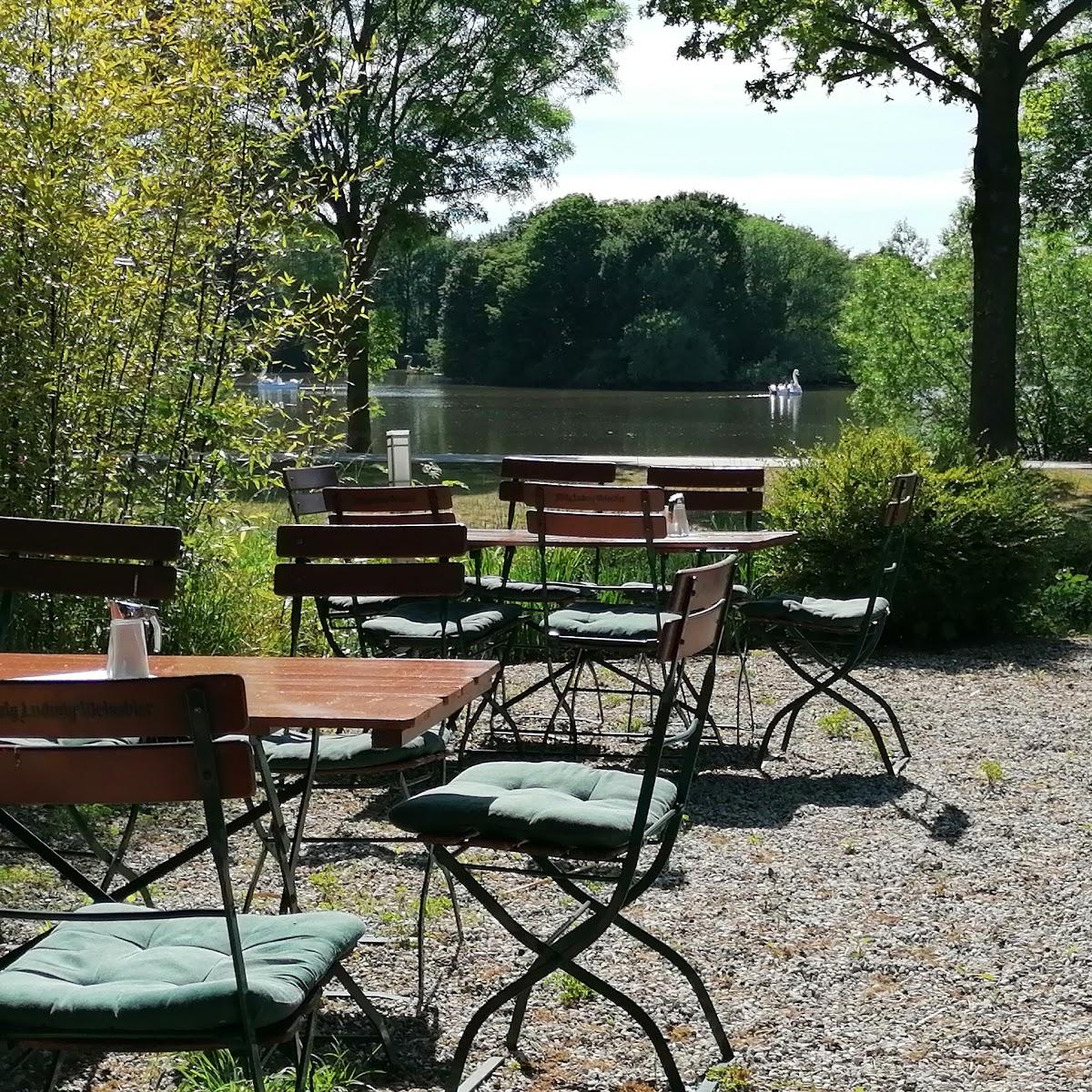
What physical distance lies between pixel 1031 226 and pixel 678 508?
1845 cm

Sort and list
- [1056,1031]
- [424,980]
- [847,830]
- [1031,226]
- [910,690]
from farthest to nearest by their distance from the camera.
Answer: [1031,226]
[910,690]
[847,830]
[424,980]
[1056,1031]

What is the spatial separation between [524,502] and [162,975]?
13.3 ft

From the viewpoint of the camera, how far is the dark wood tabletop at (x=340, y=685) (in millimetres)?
2863

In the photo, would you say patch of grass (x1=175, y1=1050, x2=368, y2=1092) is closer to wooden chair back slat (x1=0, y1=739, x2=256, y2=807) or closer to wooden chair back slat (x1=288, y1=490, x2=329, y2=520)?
wooden chair back slat (x1=0, y1=739, x2=256, y2=807)

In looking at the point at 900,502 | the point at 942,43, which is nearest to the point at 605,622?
the point at 900,502

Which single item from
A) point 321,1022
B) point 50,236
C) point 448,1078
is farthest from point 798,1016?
point 50,236

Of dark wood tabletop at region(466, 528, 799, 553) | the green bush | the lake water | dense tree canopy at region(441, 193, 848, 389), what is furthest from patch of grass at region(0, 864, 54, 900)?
dense tree canopy at region(441, 193, 848, 389)

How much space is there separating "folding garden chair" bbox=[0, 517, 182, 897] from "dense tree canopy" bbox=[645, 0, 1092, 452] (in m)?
10.7

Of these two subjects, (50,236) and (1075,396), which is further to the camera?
(1075,396)

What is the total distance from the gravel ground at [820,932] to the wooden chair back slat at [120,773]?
3.87 feet

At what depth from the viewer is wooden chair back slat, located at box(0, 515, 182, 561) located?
416 cm

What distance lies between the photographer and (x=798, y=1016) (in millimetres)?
3586

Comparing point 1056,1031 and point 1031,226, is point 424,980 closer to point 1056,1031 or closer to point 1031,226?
point 1056,1031

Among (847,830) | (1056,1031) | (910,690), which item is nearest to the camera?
(1056,1031)
